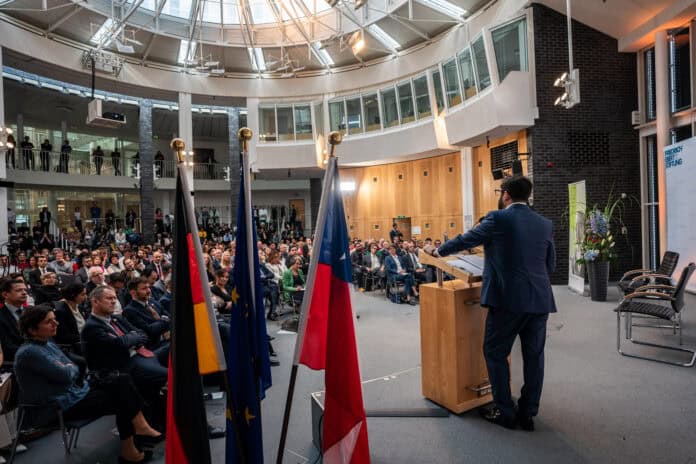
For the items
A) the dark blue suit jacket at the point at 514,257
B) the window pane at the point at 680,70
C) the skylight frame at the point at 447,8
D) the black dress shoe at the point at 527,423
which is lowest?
the black dress shoe at the point at 527,423

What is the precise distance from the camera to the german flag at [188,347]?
1.92m

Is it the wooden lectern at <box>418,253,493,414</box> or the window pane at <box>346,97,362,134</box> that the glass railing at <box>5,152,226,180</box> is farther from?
the wooden lectern at <box>418,253,493,414</box>

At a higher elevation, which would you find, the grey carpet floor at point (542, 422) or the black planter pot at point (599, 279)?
the black planter pot at point (599, 279)

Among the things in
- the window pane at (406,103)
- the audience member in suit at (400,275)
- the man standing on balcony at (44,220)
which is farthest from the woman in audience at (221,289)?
the man standing on balcony at (44,220)

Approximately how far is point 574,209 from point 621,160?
239cm

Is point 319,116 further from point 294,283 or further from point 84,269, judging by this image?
point 84,269

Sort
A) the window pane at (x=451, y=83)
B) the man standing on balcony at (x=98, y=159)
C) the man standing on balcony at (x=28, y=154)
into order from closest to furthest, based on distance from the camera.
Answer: the window pane at (x=451, y=83), the man standing on balcony at (x=28, y=154), the man standing on balcony at (x=98, y=159)

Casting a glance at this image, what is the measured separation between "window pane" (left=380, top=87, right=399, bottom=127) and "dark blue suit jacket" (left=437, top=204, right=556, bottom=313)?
13.1m

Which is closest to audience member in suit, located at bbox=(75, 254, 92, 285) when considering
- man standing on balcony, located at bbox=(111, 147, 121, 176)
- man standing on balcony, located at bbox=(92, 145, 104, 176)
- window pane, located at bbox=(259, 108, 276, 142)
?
window pane, located at bbox=(259, 108, 276, 142)

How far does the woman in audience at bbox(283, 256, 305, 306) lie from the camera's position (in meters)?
7.31

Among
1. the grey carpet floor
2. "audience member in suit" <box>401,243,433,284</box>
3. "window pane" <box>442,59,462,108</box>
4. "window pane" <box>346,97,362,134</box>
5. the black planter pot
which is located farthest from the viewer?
"window pane" <box>346,97,362,134</box>

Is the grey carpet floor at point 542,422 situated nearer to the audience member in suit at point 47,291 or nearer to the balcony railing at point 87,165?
the audience member in suit at point 47,291

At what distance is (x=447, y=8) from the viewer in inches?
488

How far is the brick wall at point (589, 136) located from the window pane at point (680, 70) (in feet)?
3.88
